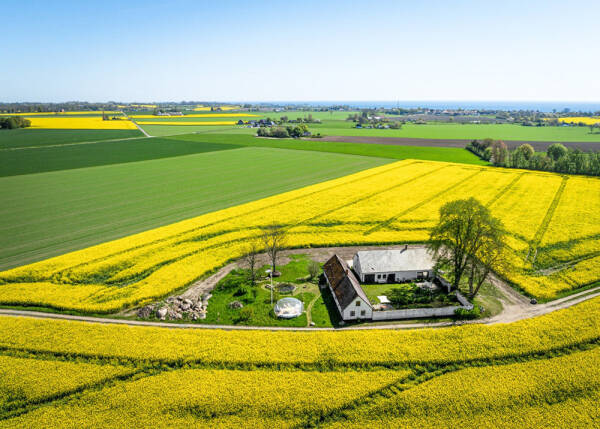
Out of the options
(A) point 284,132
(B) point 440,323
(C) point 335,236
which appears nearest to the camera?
(B) point 440,323

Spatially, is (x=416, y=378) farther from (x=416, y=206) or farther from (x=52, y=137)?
(x=52, y=137)

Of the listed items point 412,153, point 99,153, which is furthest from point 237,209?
point 412,153

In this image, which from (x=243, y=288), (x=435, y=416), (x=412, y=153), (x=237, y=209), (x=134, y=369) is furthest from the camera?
(x=412, y=153)

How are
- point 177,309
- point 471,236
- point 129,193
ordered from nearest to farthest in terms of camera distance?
point 177,309, point 471,236, point 129,193

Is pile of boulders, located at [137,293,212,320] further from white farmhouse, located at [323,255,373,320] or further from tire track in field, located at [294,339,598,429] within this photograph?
tire track in field, located at [294,339,598,429]

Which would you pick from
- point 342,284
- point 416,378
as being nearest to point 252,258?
point 342,284

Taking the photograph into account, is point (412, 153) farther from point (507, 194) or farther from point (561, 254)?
point (561, 254)
